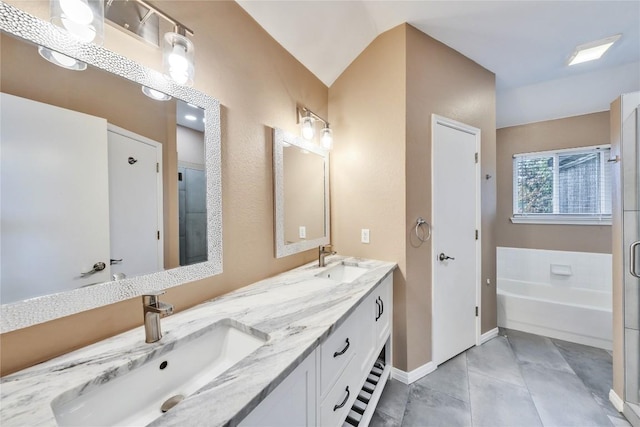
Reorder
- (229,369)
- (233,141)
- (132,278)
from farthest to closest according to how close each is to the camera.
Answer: (233,141), (132,278), (229,369)

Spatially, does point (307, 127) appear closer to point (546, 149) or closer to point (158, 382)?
point (158, 382)

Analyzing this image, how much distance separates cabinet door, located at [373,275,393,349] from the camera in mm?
1568

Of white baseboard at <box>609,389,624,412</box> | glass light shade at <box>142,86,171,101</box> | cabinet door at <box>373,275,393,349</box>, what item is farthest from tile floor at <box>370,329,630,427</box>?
glass light shade at <box>142,86,171,101</box>

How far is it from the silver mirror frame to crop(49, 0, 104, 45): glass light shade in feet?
0.13

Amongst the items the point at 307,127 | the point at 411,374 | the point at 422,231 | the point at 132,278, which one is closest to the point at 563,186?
the point at 422,231

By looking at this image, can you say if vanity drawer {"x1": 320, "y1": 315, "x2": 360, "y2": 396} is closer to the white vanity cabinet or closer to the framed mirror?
the white vanity cabinet

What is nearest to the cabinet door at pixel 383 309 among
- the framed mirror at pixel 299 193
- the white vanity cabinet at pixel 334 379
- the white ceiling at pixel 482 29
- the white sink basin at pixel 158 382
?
the white vanity cabinet at pixel 334 379

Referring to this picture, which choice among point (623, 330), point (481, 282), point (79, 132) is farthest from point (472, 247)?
point (79, 132)

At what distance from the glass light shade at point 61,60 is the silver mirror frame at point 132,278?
0.04ft

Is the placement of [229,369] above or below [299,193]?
below

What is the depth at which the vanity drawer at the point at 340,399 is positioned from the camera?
96 cm

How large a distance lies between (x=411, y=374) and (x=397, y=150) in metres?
1.68

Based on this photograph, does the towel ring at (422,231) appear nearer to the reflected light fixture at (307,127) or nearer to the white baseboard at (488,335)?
the reflected light fixture at (307,127)

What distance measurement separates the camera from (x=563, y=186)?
2904mm
